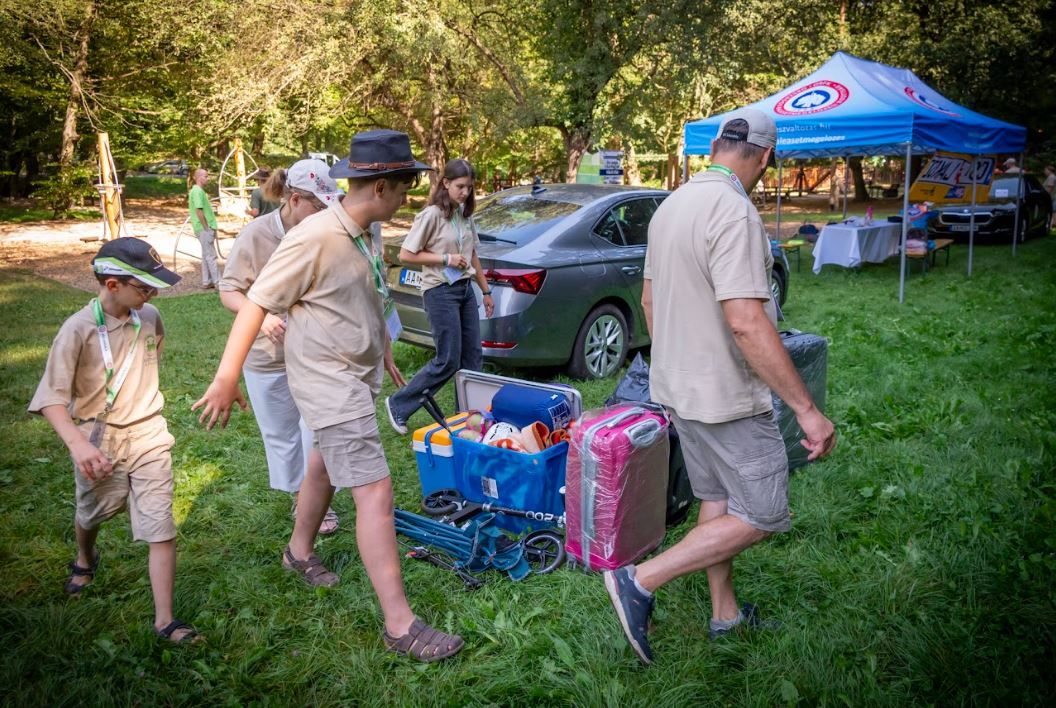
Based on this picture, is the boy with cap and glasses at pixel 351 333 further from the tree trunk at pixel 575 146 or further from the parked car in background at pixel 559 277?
the tree trunk at pixel 575 146

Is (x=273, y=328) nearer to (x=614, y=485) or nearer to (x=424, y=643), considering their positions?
(x=424, y=643)

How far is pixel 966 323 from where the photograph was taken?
29.0ft

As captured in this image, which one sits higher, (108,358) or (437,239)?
(437,239)

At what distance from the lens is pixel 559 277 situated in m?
6.25

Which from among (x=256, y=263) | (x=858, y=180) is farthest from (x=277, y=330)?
(x=858, y=180)

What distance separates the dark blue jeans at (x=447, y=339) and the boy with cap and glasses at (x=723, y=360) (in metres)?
2.52

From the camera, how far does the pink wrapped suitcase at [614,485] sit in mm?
3398

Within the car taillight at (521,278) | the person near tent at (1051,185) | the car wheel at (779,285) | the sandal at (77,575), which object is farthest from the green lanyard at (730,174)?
the person near tent at (1051,185)

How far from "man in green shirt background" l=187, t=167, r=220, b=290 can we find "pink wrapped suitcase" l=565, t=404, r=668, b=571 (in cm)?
1080

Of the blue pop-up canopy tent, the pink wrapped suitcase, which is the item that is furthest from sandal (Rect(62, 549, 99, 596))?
the blue pop-up canopy tent

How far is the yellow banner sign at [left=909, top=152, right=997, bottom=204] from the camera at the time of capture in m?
13.2

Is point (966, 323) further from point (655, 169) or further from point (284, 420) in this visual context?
point (655, 169)

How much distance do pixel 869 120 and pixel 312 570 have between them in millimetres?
9445

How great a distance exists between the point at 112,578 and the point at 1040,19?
2762 cm
